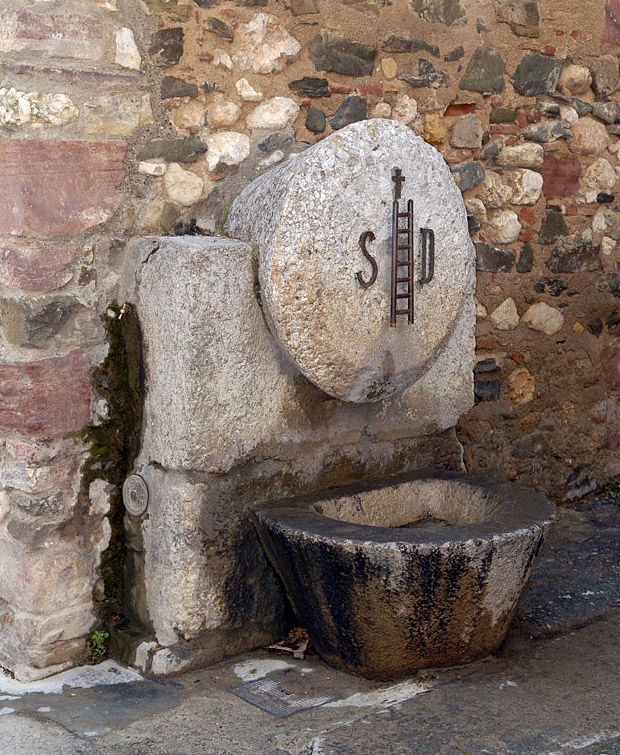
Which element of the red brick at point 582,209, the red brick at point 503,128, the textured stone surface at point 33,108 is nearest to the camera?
the textured stone surface at point 33,108

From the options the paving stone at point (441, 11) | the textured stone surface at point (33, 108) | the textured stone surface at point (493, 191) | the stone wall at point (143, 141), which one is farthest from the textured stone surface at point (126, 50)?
the textured stone surface at point (493, 191)

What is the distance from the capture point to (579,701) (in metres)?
2.31

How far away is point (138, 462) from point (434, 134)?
5.19 feet

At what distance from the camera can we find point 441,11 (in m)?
3.30

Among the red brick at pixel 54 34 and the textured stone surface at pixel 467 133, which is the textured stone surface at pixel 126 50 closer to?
the red brick at pixel 54 34

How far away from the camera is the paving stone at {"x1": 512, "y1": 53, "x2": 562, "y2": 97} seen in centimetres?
356

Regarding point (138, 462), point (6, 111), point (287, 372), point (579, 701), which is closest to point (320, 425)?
point (287, 372)

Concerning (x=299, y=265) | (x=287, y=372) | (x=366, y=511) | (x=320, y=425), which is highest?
(x=299, y=265)

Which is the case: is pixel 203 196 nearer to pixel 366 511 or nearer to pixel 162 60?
pixel 162 60

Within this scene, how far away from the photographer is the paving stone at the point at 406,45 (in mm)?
3121

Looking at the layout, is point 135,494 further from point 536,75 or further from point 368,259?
point 536,75

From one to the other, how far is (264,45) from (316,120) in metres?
0.27

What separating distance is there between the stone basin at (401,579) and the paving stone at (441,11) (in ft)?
5.45

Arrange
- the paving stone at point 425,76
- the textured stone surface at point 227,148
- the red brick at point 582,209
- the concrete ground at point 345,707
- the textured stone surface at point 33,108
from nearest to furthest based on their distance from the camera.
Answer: the concrete ground at point 345,707
the textured stone surface at point 33,108
the textured stone surface at point 227,148
the paving stone at point 425,76
the red brick at point 582,209
